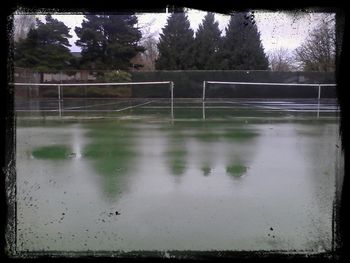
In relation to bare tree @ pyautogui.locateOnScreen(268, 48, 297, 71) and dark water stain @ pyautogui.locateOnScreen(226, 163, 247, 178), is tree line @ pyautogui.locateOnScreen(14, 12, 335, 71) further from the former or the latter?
dark water stain @ pyautogui.locateOnScreen(226, 163, 247, 178)

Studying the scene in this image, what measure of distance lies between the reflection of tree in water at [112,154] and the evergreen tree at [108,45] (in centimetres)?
2103

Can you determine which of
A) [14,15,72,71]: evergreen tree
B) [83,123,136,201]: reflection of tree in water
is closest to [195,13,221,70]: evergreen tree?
[14,15,72,71]: evergreen tree

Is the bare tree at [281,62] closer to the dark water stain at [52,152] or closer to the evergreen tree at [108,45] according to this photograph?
the evergreen tree at [108,45]

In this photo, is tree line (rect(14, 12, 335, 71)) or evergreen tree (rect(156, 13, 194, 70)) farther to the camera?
evergreen tree (rect(156, 13, 194, 70))

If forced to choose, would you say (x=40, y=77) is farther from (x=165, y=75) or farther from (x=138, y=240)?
(x=138, y=240)

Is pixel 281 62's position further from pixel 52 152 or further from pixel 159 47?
pixel 52 152

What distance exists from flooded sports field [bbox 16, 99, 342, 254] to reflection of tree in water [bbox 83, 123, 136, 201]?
16 millimetres

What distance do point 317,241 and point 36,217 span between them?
2.11 m

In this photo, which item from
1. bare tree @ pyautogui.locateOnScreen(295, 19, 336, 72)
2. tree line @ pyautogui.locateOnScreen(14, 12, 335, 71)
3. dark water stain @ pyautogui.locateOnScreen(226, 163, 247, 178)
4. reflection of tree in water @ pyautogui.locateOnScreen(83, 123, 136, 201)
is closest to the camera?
bare tree @ pyautogui.locateOnScreen(295, 19, 336, 72)

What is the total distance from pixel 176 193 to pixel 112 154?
2.13m

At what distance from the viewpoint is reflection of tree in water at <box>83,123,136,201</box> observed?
423 centimetres

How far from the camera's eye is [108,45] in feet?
96.8

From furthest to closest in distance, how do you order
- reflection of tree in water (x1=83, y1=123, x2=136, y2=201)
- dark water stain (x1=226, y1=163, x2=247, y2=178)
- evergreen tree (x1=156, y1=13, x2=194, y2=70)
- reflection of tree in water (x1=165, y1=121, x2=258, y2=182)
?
1. evergreen tree (x1=156, y1=13, x2=194, y2=70)
2. reflection of tree in water (x1=165, y1=121, x2=258, y2=182)
3. dark water stain (x1=226, y1=163, x2=247, y2=178)
4. reflection of tree in water (x1=83, y1=123, x2=136, y2=201)

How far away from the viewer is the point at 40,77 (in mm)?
28047
